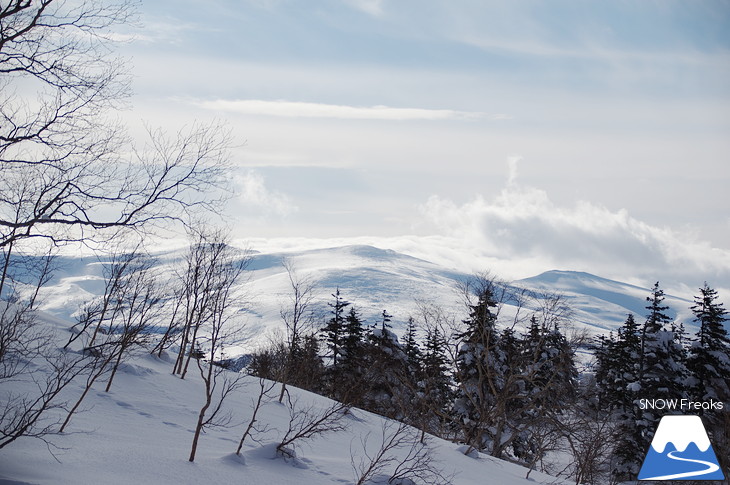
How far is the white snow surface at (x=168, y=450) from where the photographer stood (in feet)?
28.8

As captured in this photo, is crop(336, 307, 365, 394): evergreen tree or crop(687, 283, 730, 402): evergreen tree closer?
crop(687, 283, 730, 402): evergreen tree

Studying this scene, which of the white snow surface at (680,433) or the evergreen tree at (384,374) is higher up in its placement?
the white snow surface at (680,433)

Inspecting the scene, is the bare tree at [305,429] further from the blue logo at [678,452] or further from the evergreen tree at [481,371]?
the evergreen tree at [481,371]

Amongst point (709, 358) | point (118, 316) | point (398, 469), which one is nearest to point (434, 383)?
point (709, 358)

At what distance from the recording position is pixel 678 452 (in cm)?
1451

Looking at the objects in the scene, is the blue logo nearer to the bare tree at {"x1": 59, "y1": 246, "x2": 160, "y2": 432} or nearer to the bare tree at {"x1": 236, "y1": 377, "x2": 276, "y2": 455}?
the bare tree at {"x1": 236, "y1": 377, "x2": 276, "y2": 455}

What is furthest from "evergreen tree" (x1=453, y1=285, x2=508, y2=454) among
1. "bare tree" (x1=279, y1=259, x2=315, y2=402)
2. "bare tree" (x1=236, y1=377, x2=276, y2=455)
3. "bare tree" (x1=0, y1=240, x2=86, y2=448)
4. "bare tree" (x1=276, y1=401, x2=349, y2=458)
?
"bare tree" (x1=0, y1=240, x2=86, y2=448)

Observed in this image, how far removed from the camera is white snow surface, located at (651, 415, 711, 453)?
1473 cm

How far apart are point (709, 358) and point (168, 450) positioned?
31080 millimetres

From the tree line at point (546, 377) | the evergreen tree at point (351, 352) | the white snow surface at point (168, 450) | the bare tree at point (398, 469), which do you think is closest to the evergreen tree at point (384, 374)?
the tree line at point (546, 377)

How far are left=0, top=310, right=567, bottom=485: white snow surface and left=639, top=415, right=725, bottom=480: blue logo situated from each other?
4.74m

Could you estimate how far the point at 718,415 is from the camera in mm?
28766

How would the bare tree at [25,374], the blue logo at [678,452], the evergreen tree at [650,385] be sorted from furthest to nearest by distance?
the evergreen tree at [650,385], the blue logo at [678,452], the bare tree at [25,374]

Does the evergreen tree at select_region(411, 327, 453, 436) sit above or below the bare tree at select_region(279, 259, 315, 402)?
below
